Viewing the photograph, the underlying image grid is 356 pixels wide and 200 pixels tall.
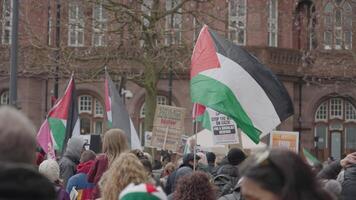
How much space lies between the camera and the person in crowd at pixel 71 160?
11.7 m

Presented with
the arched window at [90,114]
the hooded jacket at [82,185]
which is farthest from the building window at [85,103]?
the hooded jacket at [82,185]

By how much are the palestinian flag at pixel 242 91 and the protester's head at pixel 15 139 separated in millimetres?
8336

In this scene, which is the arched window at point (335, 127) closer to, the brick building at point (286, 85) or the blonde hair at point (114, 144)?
the brick building at point (286, 85)

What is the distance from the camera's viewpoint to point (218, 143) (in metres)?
13.5

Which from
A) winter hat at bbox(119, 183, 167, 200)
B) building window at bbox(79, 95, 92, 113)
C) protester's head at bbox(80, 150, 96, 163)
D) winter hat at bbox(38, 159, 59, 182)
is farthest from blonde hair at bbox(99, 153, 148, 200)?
building window at bbox(79, 95, 92, 113)

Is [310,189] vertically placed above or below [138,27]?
below

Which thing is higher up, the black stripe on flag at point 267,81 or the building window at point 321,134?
the black stripe on flag at point 267,81

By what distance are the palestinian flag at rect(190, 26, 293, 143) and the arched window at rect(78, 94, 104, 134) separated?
32355 millimetres

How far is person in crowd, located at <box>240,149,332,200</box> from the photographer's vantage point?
3961 millimetres

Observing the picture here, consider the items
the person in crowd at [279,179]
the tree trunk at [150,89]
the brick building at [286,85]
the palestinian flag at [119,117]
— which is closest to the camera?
the person in crowd at [279,179]

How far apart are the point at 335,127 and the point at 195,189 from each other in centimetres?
3936

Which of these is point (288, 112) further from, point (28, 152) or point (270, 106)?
point (28, 152)

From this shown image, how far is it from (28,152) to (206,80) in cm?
899

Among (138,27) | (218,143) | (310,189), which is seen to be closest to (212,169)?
(218,143)
